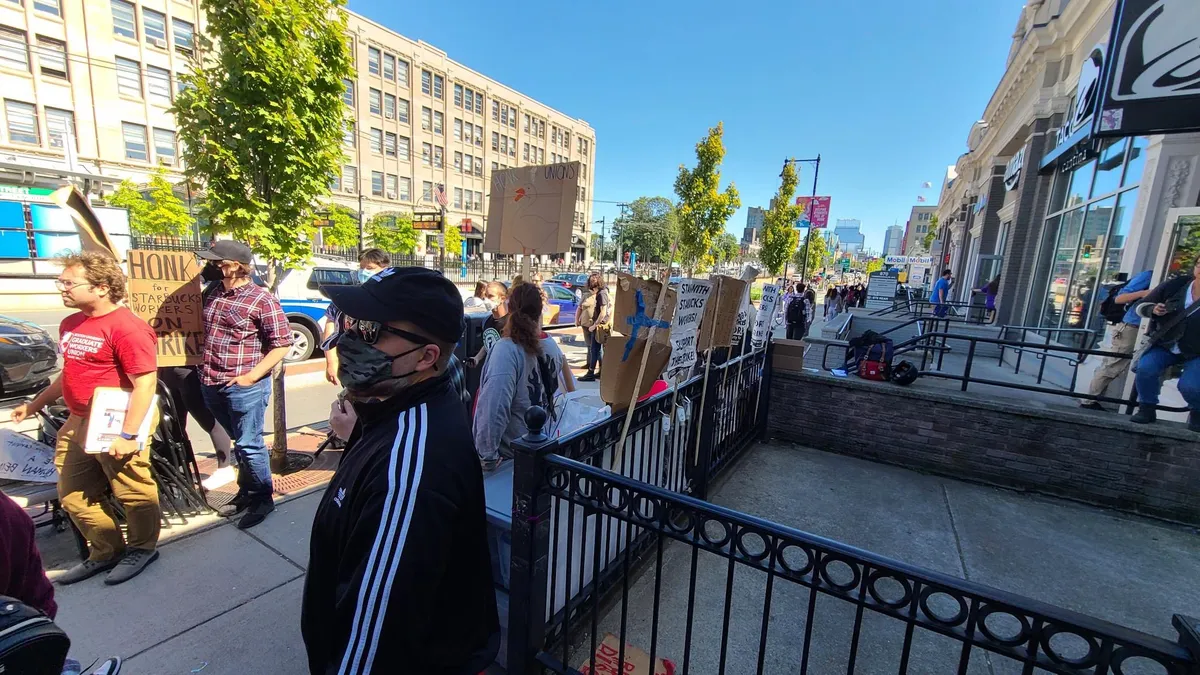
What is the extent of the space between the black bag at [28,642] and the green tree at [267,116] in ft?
12.8

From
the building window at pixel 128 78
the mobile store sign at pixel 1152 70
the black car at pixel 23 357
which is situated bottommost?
the black car at pixel 23 357

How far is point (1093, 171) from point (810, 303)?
32.2ft

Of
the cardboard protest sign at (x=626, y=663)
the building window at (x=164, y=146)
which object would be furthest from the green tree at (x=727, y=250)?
the building window at (x=164, y=146)

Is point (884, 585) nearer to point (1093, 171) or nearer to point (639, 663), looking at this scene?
point (639, 663)

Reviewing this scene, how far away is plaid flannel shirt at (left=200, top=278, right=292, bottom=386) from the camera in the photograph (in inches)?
135

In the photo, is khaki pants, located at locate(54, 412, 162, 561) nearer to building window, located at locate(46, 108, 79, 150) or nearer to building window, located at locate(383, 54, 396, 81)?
building window, located at locate(46, 108, 79, 150)

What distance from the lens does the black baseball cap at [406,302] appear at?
142 cm

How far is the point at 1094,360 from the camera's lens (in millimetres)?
7133

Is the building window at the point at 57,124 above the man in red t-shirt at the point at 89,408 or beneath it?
above

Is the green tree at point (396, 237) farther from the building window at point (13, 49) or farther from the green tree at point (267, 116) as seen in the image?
the green tree at point (267, 116)

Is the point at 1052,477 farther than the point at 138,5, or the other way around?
the point at 138,5

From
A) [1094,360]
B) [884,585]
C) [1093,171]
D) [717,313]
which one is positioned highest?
[1093,171]

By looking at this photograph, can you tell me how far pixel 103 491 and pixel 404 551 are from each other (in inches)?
126

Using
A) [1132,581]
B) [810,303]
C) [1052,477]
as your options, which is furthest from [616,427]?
[810,303]
